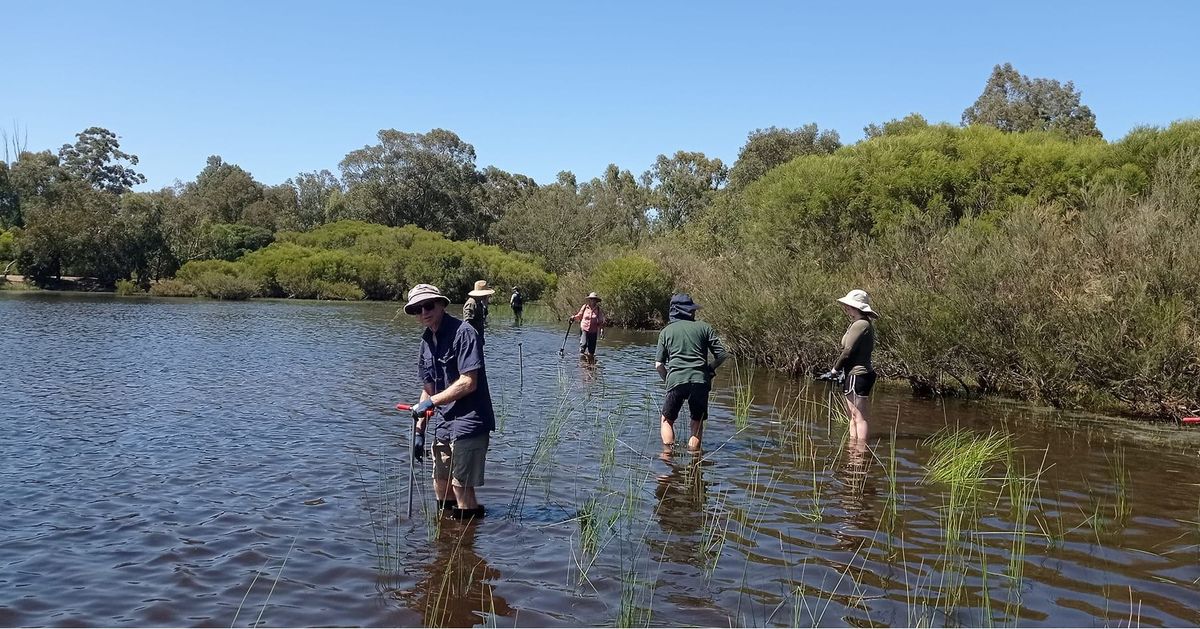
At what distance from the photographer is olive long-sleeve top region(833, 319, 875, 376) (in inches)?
428

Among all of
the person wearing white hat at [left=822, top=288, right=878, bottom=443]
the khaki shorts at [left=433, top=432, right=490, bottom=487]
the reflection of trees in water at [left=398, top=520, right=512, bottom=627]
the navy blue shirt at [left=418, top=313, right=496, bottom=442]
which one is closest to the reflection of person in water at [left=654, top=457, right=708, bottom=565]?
the reflection of trees in water at [left=398, top=520, right=512, bottom=627]

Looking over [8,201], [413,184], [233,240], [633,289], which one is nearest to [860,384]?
[633,289]

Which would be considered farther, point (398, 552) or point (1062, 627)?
point (398, 552)

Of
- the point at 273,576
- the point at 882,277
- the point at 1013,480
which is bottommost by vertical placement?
the point at 273,576

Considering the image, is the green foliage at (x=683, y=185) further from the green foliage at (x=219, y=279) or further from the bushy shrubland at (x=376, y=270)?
the green foliage at (x=219, y=279)

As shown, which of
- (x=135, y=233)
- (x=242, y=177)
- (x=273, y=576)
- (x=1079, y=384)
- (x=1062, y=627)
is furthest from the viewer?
(x=242, y=177)

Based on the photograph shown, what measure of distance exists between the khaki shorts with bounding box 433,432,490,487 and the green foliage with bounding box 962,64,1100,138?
61.9m

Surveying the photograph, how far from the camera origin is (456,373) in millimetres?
7281

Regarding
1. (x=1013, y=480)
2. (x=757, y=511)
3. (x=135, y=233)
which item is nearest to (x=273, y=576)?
(x=757, y=511)

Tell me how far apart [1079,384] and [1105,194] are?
392 centimetres

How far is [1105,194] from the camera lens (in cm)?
1580

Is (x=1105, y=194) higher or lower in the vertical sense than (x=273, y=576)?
higher

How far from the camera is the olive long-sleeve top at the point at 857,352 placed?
10883 millimetres

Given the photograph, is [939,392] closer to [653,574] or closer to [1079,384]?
[1079,384]
